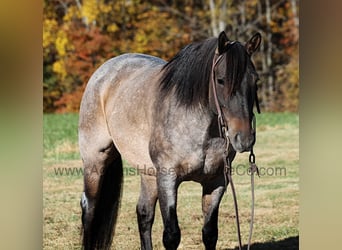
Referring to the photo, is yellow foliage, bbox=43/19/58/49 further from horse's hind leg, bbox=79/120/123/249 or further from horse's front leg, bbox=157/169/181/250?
horse's front leg, bbox=157/169/181/250

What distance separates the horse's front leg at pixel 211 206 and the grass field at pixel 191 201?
58 cm

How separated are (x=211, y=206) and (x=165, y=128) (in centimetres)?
46

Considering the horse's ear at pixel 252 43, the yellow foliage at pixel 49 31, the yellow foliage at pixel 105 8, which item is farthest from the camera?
the yellow foliage at pixel 105 8

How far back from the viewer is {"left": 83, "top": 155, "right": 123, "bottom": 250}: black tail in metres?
3.56

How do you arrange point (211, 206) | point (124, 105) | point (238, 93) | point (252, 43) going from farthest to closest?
point (124, 105) → point (211, 206) → point (252, 43) → point (238, 93)

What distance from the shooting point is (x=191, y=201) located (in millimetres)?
4227

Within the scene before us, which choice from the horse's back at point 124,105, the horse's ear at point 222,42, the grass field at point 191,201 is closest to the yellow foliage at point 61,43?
the grass field at point 191,201

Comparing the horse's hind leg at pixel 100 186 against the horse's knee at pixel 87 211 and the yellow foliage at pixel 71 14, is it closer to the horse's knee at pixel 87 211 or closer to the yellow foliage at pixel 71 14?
the horse's knee at pixel 87 211

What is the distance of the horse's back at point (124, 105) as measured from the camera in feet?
10.6

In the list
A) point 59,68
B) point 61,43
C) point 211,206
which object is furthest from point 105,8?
point 211,206

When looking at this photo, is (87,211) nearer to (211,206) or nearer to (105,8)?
(211,206)

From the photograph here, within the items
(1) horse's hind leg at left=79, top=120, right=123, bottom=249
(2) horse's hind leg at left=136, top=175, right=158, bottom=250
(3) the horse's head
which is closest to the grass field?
(1) horse's hind leg at left=79, top=120, right=123, bottom=249
